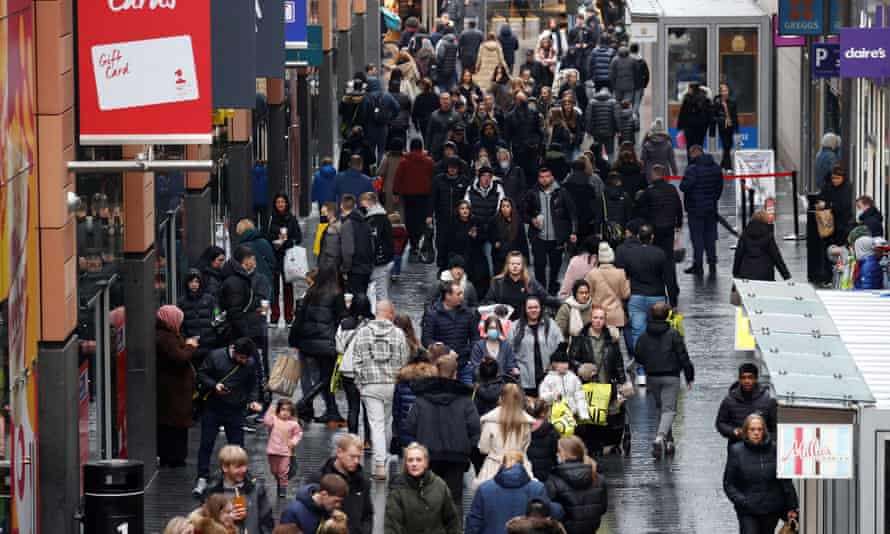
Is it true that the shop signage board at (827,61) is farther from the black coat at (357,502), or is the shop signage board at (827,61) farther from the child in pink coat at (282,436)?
the black coat at (357,502)

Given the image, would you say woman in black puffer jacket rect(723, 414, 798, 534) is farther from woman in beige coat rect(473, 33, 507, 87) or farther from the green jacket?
woman in beige coat rect(473, 33, 507, 87)

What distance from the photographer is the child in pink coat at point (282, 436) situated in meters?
20.5

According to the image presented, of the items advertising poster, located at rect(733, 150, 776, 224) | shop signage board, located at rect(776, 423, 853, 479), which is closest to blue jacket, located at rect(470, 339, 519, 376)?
shop signage board, located at rect(776, 423, 853, 479)

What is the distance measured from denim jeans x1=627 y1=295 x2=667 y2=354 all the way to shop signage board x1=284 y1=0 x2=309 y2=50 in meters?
10.0

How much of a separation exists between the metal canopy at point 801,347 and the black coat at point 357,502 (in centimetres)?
278

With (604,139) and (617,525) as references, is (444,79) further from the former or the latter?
(617,525)

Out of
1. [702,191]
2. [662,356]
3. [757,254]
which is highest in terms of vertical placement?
[702,191]

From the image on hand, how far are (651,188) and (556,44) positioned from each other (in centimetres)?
2962

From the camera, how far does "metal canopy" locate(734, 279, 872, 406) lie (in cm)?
1406

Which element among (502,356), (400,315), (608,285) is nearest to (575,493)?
(502,356)

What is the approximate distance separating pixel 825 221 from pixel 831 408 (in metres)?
16.9

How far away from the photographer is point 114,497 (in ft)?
58.7

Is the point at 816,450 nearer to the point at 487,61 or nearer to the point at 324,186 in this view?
the point at 324,186

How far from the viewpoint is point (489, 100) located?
134ft
